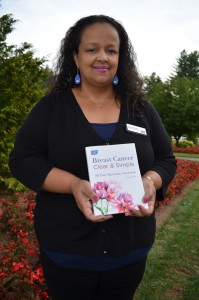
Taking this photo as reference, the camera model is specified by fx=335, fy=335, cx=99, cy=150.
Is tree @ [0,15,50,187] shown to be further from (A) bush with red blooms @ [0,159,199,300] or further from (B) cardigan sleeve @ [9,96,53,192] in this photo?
(B) cardigan sleeve @ [9,96,53,192]

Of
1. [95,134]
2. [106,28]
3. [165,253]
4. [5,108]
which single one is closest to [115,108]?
[95,134]

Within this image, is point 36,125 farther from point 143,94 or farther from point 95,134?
point 143,94

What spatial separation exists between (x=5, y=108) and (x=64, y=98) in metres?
5.94

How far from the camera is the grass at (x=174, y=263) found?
380cm

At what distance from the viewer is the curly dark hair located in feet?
6.48

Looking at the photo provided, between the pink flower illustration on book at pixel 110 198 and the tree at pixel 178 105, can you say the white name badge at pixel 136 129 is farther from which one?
A: the tree at pixel 178 105

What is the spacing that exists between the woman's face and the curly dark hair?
0.09 meters

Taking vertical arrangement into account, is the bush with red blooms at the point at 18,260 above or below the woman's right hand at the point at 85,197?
below

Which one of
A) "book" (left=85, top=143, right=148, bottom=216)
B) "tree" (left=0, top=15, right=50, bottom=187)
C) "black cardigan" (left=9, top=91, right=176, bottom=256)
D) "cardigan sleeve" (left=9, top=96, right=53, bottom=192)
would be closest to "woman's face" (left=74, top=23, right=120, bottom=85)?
"black cardigan" (left=9, top=91, right=176, bottom=256)

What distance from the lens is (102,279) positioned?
1818mm

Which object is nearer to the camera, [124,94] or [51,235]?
[51,235]

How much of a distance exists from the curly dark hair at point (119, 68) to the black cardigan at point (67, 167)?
0.19 m

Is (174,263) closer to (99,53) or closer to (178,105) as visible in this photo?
(99,53)

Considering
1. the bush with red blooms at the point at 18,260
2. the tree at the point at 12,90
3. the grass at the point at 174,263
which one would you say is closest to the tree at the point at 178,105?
the tree at the point at 12,90
